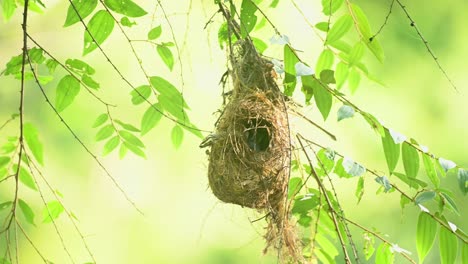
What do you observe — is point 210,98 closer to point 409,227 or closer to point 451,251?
point 409,227

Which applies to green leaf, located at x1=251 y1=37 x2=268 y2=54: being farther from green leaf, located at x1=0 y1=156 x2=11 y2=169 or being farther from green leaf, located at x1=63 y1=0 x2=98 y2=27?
green leaf, located at x1=0 y1=156 x2=11 y2=169

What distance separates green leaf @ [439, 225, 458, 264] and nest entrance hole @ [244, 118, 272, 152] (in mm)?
409

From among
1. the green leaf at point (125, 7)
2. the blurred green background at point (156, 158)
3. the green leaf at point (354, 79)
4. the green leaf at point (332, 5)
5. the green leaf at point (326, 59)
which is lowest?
the blurred green background at point (156, 158)

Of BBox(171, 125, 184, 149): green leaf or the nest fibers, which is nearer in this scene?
the nest fibers

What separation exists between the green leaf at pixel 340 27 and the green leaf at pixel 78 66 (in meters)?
0.50

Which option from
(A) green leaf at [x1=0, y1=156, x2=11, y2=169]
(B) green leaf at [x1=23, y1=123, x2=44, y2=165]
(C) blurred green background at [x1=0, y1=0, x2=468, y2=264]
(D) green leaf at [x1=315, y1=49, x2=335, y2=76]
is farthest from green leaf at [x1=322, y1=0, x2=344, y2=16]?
(C) blurred green background at [x1=0, y1=0, x2=468, y2=264]

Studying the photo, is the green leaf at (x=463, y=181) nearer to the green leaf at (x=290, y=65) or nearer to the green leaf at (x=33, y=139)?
the green leaf at (x=290, y=65)

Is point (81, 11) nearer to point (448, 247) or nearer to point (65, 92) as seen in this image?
point (65, 92)

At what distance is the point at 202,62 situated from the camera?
3521mm

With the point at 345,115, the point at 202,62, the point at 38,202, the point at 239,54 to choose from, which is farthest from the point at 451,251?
the point at 38,202

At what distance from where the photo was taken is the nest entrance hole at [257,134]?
59.9 inches

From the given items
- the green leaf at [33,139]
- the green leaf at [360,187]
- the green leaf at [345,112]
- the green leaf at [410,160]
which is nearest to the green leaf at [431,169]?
the green leaf at [410,160]

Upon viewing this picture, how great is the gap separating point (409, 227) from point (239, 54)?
8.73 ft

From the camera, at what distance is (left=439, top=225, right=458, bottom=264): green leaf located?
1407 millimetres
